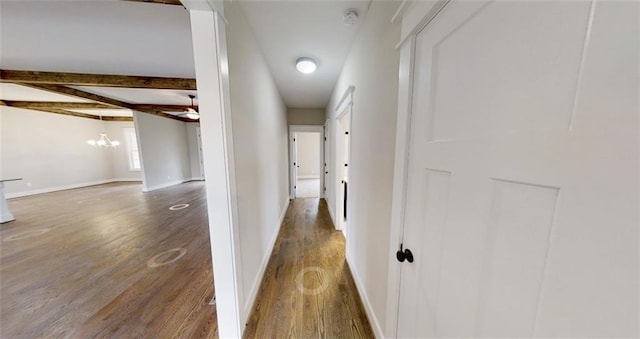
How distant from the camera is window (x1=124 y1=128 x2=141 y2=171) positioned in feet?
24.3

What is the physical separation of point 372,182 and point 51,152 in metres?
9.68

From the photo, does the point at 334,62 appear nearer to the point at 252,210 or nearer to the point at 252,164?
the point at 252,164

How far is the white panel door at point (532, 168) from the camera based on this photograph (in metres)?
0.33

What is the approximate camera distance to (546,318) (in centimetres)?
44

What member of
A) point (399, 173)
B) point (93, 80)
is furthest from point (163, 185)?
point (399, 173)

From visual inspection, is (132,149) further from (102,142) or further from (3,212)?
(3,212)

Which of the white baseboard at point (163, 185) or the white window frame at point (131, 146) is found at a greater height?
the white window frame at point (131, 146)

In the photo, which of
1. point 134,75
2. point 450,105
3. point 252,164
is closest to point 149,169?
point 134,75

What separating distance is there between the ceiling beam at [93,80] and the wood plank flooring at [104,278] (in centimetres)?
241

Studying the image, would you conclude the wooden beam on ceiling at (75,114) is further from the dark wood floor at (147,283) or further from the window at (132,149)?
the dark wood floor at (147,283)

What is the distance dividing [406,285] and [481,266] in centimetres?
49

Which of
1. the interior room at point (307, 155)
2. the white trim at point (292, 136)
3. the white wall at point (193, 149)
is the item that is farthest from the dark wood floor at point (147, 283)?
the interior room at point (307, 155)

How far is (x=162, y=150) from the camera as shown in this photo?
648 cm

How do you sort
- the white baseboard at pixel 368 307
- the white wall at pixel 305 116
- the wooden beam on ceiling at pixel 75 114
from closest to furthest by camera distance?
the white baseboard at pixel 368 307 < the white wall at pixel 305 116 < the wooden beam on ceiling at pixel 75 114
